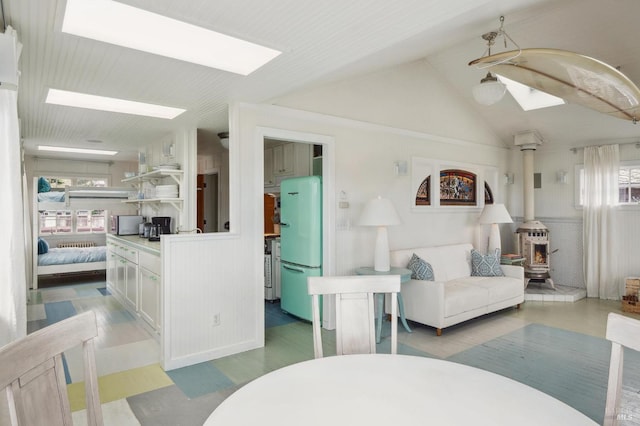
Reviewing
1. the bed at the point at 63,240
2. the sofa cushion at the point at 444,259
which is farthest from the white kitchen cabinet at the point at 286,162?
the bed at the point at 63,240

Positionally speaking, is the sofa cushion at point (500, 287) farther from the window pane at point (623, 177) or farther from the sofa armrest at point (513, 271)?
the window pane at point (623, 177)

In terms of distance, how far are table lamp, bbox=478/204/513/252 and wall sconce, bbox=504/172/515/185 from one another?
3.81ft

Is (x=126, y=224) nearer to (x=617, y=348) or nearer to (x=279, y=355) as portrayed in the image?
(x=279, y=355)

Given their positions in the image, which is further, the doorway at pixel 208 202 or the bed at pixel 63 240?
the doorway at pixel 208 202

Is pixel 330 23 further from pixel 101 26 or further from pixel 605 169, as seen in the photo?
pixel 605 169

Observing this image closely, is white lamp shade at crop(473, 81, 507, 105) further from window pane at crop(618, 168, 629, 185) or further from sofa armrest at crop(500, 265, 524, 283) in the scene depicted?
window pane at crop(618, 168, 629, 185)

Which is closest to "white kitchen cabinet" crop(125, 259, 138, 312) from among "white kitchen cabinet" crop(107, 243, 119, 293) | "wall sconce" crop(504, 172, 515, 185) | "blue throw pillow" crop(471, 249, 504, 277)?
"white kitchen cabinet" crop(107, 243, 119, 293)

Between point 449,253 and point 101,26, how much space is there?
448cm

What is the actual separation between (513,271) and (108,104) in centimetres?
522

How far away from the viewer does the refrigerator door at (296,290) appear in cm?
439

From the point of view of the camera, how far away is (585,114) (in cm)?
527

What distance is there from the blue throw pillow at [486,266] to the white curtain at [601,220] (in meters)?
1.73

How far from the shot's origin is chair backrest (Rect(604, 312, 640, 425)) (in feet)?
4.01

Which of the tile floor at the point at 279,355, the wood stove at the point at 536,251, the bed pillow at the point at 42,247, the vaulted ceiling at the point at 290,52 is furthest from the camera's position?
the bed pillow at the point at 42,247
